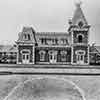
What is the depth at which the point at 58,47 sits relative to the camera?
25359mm

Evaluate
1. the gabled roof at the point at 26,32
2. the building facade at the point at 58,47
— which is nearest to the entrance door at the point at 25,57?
the building facade at the point at 58,47

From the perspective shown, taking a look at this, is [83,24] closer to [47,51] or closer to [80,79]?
[47,51]

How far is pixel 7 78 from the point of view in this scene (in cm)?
1320

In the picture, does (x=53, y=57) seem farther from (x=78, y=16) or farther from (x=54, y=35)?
(x=78, y=16)

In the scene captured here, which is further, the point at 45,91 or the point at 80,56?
the point at 80,56

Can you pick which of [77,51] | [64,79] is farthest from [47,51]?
[64,79]

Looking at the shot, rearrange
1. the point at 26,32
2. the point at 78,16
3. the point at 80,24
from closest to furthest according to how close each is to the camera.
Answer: the point at 80,24, the point at 26,32, the point at 78,16

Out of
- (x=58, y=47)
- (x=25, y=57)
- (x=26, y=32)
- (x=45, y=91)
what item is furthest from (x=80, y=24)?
(x=45, y=91)

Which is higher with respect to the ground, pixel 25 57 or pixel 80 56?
pixel 80 56

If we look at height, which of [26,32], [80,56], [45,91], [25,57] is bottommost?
[45,91]

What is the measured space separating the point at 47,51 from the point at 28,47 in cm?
389

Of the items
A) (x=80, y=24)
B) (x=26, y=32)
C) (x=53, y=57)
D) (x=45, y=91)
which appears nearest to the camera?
(x=45, y=91)

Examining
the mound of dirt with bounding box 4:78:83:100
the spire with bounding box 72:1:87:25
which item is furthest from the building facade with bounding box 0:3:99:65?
the mound of dirt with bounding box 4:78:83:100

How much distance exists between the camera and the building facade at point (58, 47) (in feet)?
81.1
